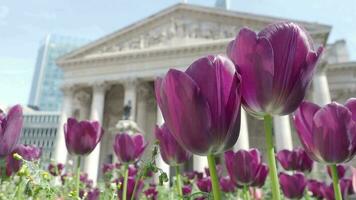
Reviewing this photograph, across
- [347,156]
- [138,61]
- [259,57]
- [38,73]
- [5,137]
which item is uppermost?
[38,73]

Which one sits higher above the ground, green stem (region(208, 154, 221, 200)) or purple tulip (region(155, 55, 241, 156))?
purple tulip (region(155, 55, 241, 156))

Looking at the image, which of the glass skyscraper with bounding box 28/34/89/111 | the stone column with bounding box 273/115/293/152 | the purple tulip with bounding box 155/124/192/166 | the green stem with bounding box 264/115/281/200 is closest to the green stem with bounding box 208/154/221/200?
the green stem with bounding box 264/115/281/200

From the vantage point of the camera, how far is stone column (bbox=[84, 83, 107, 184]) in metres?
26.5

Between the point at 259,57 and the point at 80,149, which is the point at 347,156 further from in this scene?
the point at 80,149

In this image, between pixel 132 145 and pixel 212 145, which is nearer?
pixel 212 145

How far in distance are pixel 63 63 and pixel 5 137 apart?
32.1 meters

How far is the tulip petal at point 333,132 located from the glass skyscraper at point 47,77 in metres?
122

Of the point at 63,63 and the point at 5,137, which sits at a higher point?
the point at 63,63

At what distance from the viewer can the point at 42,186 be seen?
1662mm

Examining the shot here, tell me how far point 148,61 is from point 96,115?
6.67 m

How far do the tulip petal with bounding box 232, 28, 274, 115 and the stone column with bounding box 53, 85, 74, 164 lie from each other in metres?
28.0

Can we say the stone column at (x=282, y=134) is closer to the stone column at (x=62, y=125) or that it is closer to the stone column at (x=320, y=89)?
the stone column at (x=320, y=89)

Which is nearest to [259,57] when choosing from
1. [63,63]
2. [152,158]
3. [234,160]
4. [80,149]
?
[152,158]

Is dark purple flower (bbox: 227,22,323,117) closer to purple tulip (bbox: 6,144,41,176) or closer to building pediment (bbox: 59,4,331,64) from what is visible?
purple tulip (bbox: 6,144,41,176)
